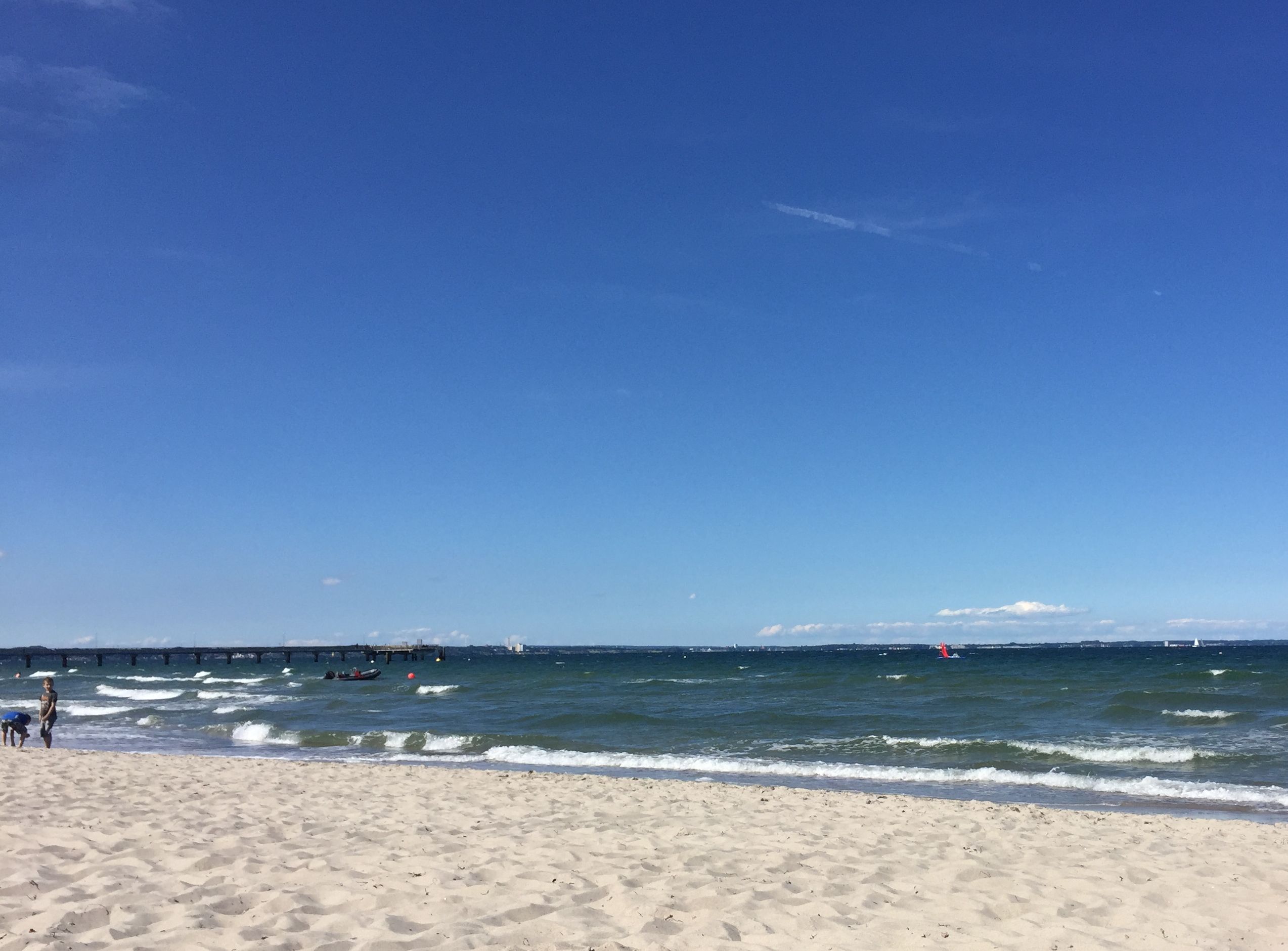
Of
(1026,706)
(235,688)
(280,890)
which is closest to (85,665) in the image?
(235,688)

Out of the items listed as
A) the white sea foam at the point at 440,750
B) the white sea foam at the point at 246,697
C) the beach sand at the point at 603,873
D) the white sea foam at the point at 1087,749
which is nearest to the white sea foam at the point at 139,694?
the white sea foam at the point at 246,697

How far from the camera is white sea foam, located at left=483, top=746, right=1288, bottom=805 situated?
14648 millimetres

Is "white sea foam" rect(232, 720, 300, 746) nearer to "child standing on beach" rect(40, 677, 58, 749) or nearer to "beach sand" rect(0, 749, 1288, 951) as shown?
"child standing on beach" rect(40, 677, 58, 749)

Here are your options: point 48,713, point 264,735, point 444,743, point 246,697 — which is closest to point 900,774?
point 444,743

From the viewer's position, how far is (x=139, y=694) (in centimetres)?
4672

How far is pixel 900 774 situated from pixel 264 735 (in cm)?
1665

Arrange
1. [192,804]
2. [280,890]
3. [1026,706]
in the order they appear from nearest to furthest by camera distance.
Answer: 1. [280,890]
2. [192,804]
3. [1026,706]

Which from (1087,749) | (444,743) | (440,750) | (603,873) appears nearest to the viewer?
(603,873)

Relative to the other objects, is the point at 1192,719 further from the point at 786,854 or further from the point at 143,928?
the point at 143,928

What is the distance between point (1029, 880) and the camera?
26.3 feet

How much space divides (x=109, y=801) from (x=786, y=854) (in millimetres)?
7935

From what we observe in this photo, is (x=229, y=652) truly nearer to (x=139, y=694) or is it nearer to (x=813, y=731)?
(x=139, y=694)

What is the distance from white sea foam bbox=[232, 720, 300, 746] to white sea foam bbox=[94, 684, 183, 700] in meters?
20.0

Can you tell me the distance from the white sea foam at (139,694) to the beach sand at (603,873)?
34376mm
